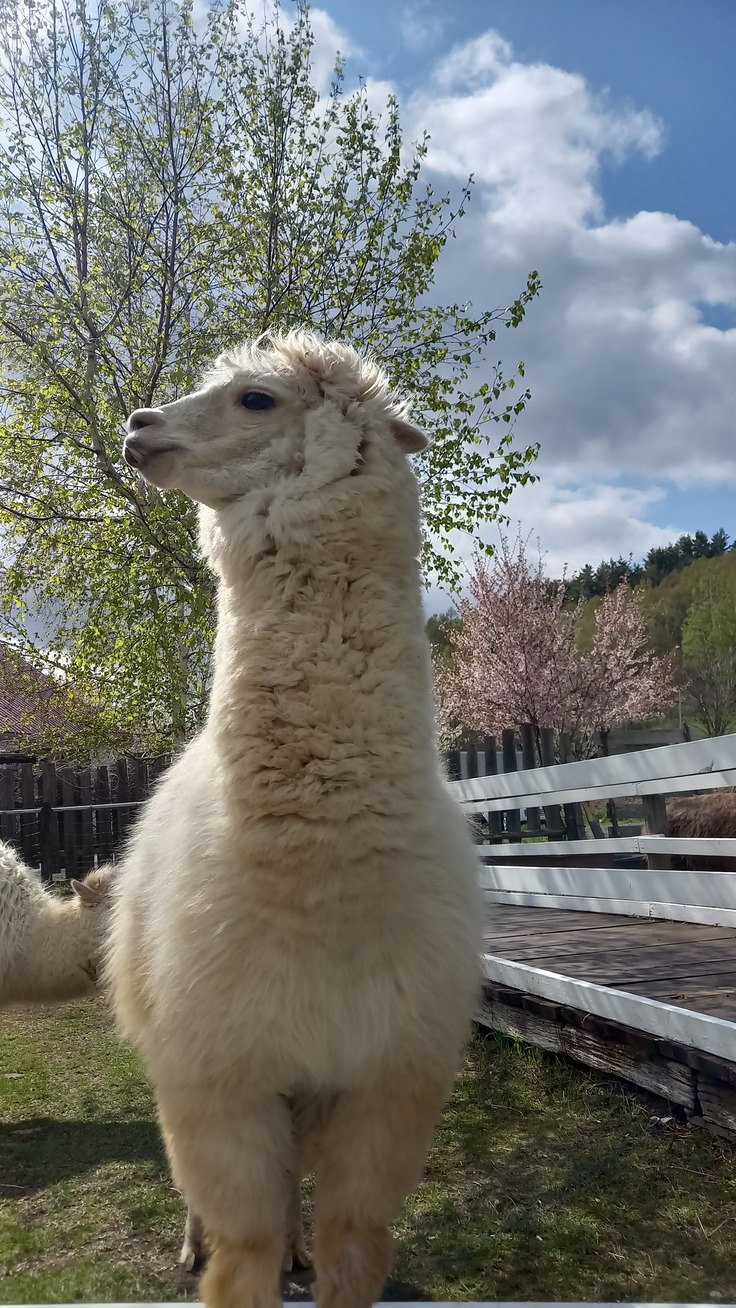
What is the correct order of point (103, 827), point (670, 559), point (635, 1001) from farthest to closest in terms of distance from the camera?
1. point (670, 559)
2. point (103, 827)
3. point (635, 1001)

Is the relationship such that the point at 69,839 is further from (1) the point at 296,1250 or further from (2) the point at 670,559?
(2) the point at 670,559

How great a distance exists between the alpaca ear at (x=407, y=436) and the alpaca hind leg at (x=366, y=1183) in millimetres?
1419

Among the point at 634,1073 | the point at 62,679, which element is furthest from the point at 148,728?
the point at 634,1073

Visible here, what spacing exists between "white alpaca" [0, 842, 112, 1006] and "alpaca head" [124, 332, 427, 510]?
332cm

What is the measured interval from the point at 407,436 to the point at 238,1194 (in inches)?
66.6

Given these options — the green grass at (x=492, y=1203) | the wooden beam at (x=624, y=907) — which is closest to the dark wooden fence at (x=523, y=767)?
the wooden beam at (x=624, y=907)

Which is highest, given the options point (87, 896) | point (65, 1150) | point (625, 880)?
point (87, 896)

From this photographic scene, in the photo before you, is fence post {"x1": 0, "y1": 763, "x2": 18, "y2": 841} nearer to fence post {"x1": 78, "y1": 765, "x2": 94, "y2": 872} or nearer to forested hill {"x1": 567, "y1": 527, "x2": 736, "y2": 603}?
fence post {"x1": 78, "y1": 765, "x2": 94, "y2": 872}

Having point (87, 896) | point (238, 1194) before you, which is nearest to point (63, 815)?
point (87, 896)

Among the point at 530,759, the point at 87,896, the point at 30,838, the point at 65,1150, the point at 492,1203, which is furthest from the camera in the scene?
the point at 30,838

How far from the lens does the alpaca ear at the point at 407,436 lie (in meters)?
2.35

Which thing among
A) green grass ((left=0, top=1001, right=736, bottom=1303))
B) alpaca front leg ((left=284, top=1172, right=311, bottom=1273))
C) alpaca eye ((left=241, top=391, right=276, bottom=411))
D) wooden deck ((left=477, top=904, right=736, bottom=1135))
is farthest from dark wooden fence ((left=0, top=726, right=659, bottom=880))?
alpaca eye ((left=241, top=391, right=276, bottom=411))

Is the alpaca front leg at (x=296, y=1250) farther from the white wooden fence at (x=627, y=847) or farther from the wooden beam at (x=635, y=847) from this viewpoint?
the white wooden fence at (x=627, y=847)

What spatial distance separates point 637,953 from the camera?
462 cm
